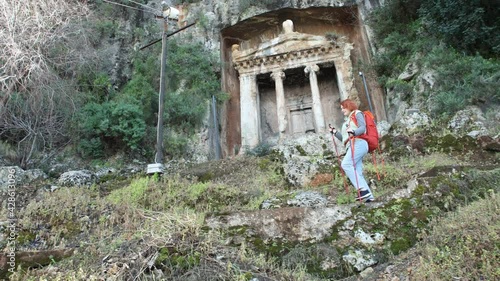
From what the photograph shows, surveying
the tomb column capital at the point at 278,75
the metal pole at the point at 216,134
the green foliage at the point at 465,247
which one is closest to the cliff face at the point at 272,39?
the tomb column capital at the point at 278,75

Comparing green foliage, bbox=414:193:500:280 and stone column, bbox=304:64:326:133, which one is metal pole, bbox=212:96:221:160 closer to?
stone column, bbox=304:64:326:133

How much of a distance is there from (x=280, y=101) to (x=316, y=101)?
4.86 feet

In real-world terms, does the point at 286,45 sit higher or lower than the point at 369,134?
higher

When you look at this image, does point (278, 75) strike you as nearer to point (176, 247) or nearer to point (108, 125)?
point (108, 125)

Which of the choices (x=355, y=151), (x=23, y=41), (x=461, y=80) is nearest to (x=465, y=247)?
(x=355, y=151)

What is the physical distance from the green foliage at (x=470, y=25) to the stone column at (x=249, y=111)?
7.29 metres

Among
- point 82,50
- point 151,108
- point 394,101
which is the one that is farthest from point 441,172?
point 82,50

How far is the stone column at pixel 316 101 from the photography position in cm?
1452

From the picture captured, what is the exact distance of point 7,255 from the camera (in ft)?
13.2

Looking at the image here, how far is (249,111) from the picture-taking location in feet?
50.5

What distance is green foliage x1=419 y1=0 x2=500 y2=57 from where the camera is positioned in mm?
10586

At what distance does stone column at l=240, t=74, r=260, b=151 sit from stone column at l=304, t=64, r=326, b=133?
238 centimetres

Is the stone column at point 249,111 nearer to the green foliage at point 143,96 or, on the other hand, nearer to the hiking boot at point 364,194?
the green foliage at point 143,96

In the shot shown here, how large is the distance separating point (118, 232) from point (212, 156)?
8782 millimetres
